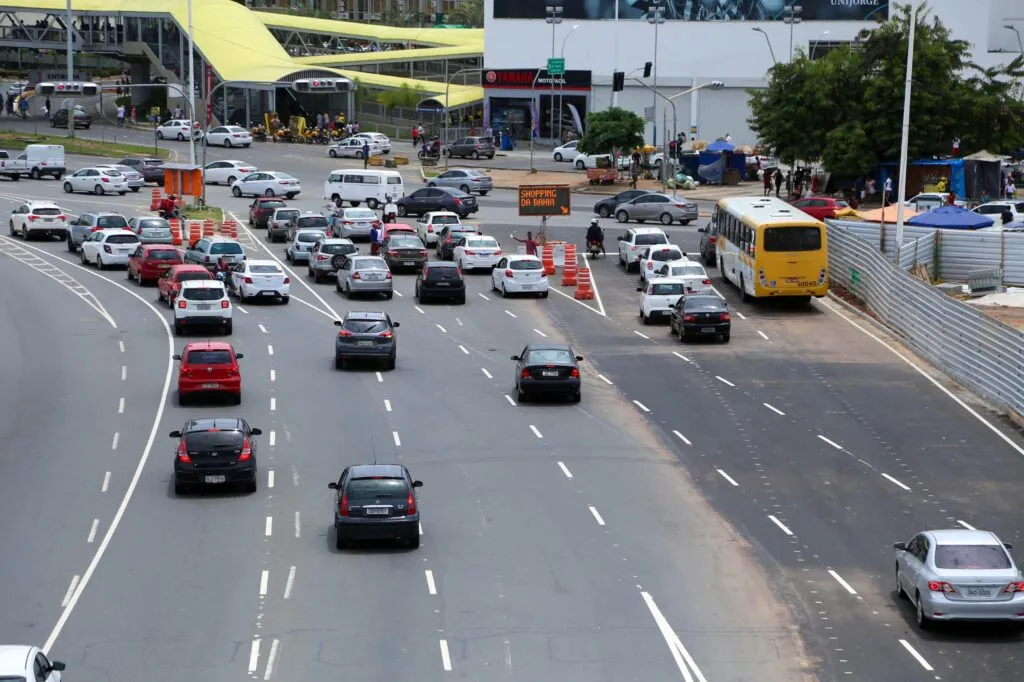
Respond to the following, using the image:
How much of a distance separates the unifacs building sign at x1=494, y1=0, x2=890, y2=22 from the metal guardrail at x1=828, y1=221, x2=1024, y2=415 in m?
67.1

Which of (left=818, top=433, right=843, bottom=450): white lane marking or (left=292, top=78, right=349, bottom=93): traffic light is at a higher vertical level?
(left=292, top=78, right=349, bottom=93): traffic light

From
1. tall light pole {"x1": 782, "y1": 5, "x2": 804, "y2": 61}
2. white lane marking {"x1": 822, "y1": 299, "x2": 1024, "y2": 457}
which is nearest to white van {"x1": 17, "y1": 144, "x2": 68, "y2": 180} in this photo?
white lane marking {"x1": 822, "y1": 299, "x2": 1024, "y2": 457}

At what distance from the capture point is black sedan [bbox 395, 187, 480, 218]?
247ft

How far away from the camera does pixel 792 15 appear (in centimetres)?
11144

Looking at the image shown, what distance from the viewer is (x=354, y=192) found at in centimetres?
7781

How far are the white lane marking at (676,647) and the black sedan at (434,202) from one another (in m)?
50.3

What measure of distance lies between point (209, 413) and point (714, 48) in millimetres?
89741

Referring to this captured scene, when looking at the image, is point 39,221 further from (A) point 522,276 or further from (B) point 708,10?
(B) point 708,10

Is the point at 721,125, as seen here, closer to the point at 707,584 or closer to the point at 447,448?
the point at 447,448

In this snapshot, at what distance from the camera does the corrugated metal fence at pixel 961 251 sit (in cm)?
5562

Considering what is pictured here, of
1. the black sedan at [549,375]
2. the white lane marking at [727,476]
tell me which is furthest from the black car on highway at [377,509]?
the black sedan at [549,375]

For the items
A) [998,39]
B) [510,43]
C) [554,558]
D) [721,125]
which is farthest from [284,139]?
[554,558]

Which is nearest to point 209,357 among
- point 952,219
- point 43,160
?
point 952,219

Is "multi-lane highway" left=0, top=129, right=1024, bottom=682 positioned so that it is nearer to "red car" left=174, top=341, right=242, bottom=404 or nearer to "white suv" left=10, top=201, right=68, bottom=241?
"red car" left=174, top=341, right=242, bottom=404
